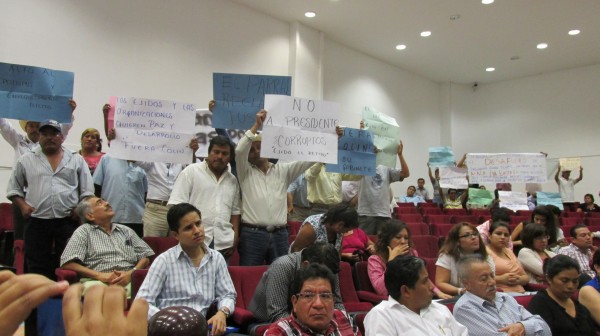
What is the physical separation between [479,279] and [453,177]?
5608 mm

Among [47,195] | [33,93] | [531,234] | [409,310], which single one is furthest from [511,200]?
[33,93]

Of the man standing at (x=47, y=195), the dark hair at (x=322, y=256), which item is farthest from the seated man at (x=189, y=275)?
the man standing at (x=47, y=195)

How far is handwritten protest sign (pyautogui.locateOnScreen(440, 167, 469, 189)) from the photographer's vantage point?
26.3ft

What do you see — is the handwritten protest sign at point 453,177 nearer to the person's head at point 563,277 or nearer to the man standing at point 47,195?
the person's head at point 563,277

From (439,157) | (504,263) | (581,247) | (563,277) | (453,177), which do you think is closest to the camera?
(563,277)

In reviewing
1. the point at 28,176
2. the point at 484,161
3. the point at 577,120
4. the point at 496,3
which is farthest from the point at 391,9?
the point at 28,176

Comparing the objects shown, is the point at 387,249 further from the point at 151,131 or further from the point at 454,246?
the point at 151,131

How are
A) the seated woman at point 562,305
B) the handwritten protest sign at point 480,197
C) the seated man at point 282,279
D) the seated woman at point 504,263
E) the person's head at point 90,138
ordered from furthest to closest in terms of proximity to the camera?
1. the handwritten protest sign at point 480,197
2. the person's head at point 90,138
3. the seated woman at point 504,263
4. the seated woman at point 562,305
5. the seated man at point 282,279

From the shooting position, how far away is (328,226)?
3.10m

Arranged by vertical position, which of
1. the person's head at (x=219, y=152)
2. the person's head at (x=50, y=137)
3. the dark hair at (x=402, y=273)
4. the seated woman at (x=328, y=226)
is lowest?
the dark hair at (x=402, y=273)

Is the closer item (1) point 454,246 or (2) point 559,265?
(2) point 559,265

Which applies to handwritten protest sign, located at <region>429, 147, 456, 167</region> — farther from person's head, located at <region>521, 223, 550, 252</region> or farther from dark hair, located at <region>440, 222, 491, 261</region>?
dark hair, located at <region>440, 222, 491, 261</region>

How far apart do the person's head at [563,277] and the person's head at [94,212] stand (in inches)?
107

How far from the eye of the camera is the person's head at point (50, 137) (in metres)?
3.52
